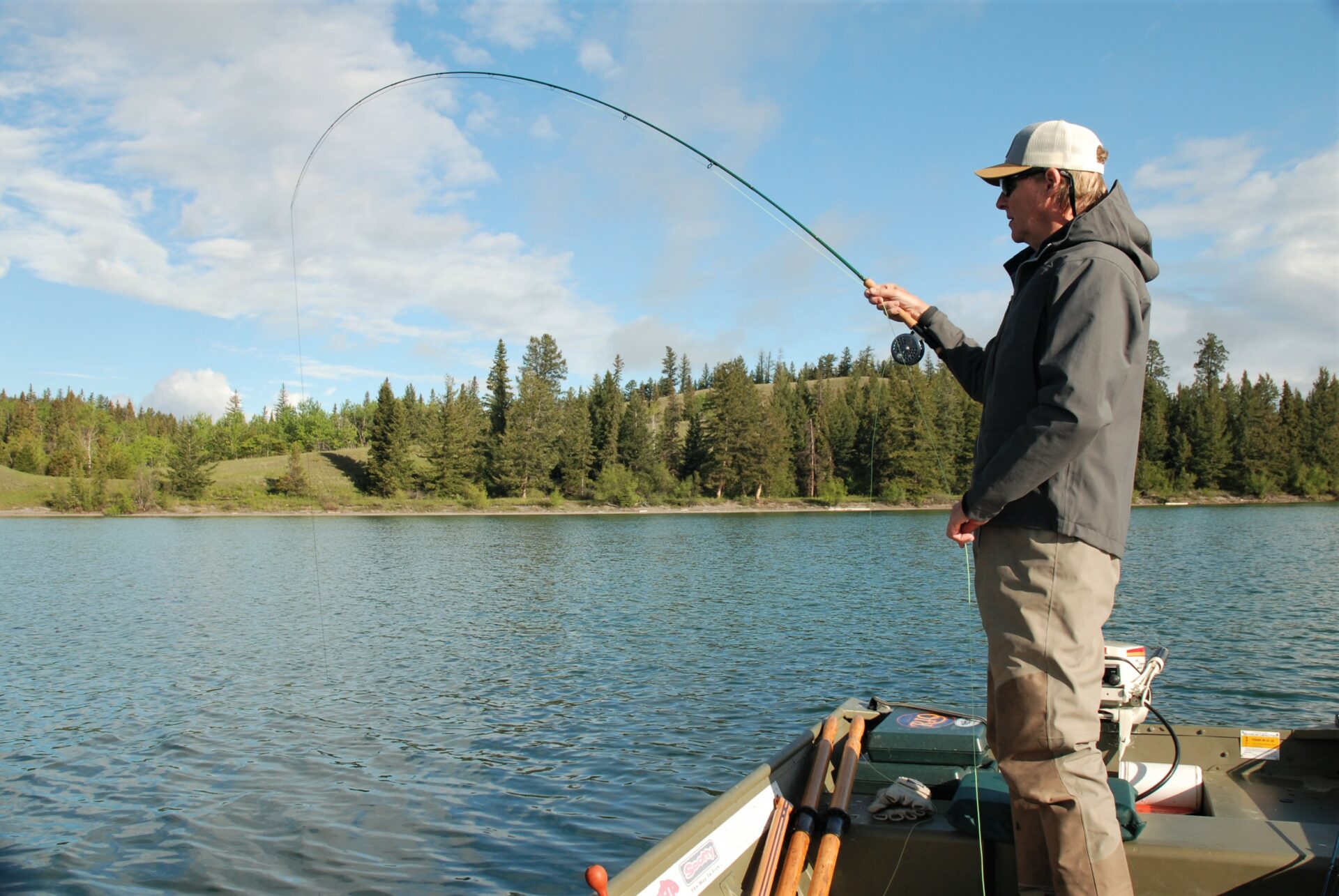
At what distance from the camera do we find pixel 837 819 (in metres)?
3.70

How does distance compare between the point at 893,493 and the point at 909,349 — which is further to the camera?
the point at 893,493

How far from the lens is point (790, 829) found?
3840 mm

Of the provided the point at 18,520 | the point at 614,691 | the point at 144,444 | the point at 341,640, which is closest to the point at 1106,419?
the point at 614,691

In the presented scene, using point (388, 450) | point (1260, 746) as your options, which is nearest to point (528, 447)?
point (388, 450)

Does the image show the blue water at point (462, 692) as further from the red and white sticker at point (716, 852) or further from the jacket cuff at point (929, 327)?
the jacket cuff at point (929, 327)

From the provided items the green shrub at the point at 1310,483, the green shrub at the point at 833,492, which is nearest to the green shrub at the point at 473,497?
the green shrub at the point at 833,492

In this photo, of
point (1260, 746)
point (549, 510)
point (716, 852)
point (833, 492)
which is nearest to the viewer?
point (716, 852)

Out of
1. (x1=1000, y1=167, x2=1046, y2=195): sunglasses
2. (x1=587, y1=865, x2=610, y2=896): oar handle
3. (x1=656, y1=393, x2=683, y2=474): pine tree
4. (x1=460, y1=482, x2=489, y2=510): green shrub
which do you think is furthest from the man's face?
(x1=656, y1=393, x2=683, y2=474): pine tree

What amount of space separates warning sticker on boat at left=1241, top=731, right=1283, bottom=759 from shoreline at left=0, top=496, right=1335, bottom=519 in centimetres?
6272

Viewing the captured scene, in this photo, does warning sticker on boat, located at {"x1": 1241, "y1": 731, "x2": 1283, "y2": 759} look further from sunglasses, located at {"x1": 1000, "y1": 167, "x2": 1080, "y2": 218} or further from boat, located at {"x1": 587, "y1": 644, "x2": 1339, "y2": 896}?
sunglasses, located at {"x1": 1000, "y1": 167, "x2": 1080, "y2": 218}

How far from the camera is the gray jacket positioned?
264 centimetres

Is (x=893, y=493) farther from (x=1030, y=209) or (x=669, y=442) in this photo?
(x=1030, y=209)

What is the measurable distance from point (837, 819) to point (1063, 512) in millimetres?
1710

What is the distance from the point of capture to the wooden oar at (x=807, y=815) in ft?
11.1
